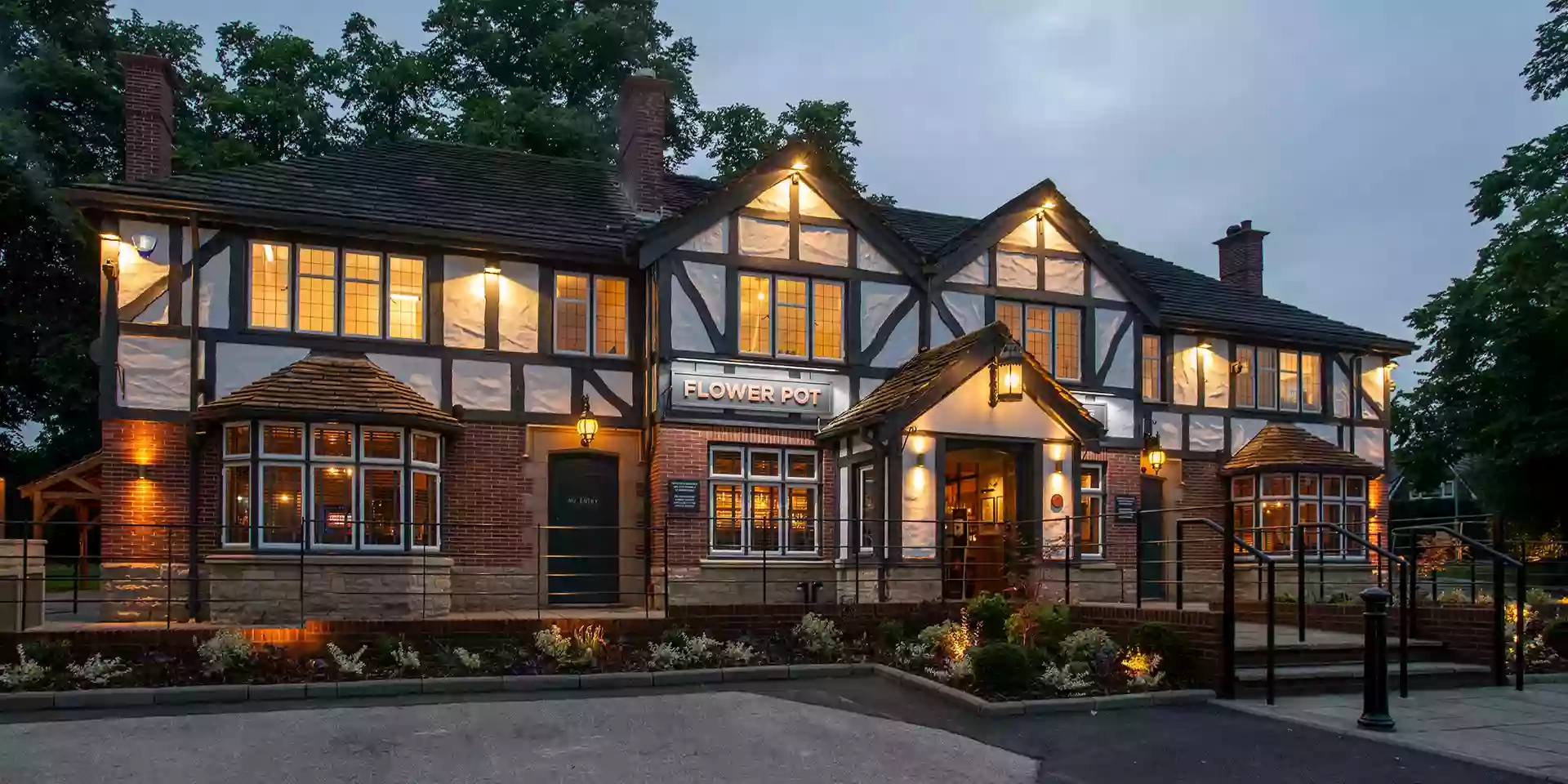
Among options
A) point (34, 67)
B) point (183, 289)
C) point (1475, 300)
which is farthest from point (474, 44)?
point (1475, 300)

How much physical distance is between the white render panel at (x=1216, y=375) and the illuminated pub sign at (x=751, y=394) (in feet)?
27.4

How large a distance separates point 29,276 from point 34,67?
4.71 metres

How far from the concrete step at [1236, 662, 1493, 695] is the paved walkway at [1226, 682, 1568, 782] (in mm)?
145

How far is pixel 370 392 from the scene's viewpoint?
15711 mm

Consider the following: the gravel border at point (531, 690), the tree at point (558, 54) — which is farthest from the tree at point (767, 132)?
the gravel border at point (531, 690)

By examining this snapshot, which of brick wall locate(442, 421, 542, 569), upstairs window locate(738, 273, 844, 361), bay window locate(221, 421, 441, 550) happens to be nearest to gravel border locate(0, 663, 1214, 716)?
bay window locate(221, 421, 441, 550)

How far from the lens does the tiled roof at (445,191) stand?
16.6 metres

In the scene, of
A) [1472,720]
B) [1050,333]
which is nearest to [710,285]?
[1050,333]

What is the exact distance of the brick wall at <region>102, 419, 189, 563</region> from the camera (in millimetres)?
15422

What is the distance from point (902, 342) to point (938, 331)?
72 centimetres

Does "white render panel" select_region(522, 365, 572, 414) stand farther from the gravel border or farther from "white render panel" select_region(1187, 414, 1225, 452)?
"white render panel" select_region(1187, 414, 1225, 452)

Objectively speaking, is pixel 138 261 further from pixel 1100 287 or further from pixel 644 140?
pixel 1100 287

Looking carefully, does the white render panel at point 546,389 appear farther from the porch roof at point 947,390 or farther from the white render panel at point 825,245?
the white render panel at point 825,245

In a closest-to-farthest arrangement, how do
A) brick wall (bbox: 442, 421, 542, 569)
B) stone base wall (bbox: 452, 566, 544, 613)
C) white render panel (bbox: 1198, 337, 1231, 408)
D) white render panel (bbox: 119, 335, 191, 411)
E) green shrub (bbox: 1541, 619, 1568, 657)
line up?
1. green shrub (bbox: 1541, 619, 1568, 657)
2. white render panel (bbox: 119, 335, 191, 411)
3. stone base wall (bbox: 452, 566, 544, 613)
4. brick wall (bbox: 442, 421, 542, 569)
5. white render panel (bbox: 1198, 337, 1231, 408)
